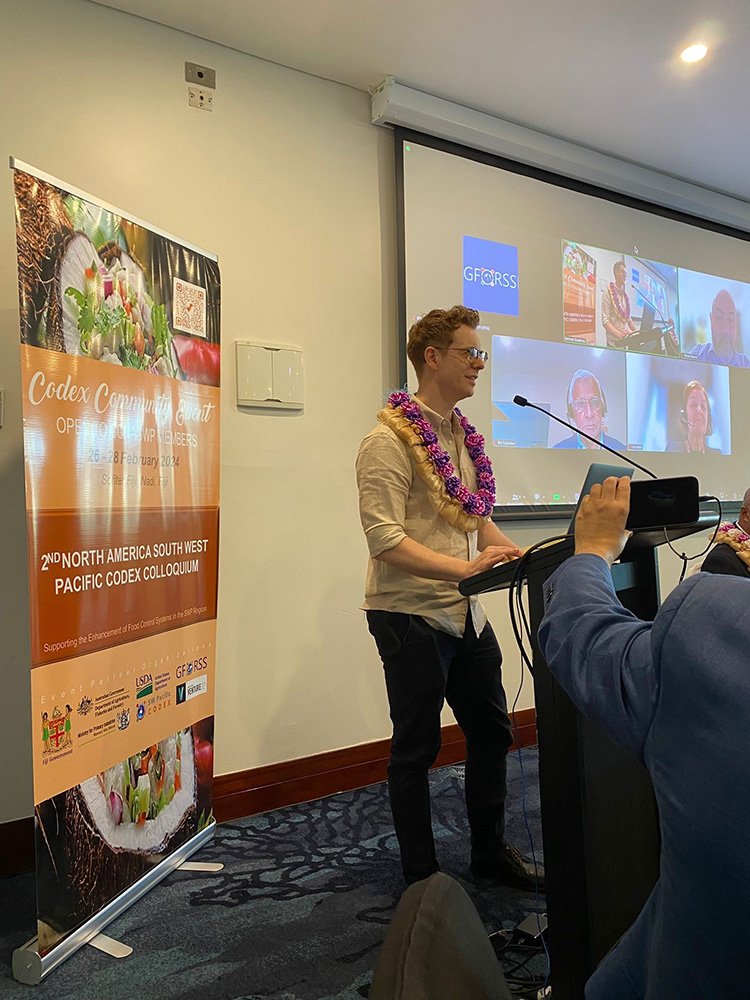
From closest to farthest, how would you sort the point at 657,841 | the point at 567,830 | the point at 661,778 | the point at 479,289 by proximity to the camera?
the point at 661,778
the point at 567,830
the point at 657,841
the point at 479,289

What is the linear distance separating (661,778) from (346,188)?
113 inches

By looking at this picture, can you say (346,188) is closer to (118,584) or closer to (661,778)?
(118,584)

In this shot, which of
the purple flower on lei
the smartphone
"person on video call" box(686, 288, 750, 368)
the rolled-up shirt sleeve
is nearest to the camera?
the smartphone

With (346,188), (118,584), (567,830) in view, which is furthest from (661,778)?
(346,188)

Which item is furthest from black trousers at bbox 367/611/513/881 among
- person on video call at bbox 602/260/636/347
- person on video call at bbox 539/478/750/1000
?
person on video call at bbox 602/260/636/347

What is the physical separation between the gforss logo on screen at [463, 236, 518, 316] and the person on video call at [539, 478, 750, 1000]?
2.80 metres

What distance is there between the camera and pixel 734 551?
2.06 metres

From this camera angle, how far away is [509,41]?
9.44 feet

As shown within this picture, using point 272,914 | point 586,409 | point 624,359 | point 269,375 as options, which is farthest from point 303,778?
point 624,359

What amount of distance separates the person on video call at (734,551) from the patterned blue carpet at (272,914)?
1009 mm

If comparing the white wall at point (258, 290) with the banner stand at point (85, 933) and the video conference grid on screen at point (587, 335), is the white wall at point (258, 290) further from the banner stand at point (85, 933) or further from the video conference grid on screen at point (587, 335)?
the banner stand at point (85, 933)

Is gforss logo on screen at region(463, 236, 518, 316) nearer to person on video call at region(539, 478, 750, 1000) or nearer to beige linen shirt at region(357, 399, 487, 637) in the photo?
beige linen shirt at region(357, 399, 487, 637)

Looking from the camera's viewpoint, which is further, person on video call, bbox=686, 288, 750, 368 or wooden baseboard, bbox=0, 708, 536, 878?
person on video call, bbox=686, 288, 750, 368

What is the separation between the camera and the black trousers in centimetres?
199
